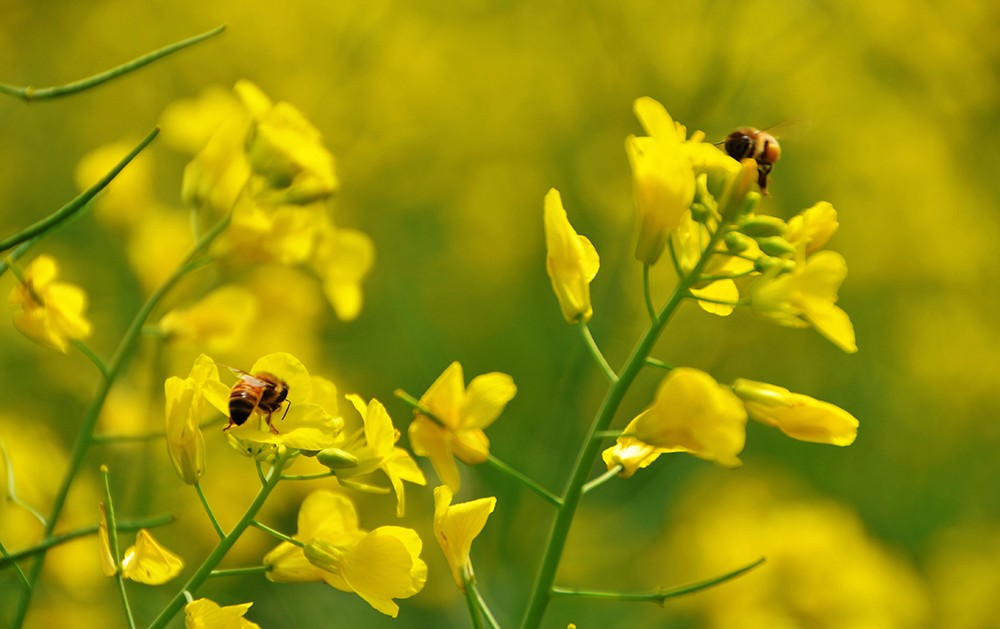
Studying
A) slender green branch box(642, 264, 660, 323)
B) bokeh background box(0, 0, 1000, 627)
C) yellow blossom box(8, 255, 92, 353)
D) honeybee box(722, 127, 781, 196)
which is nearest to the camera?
slender green branch box(642, 264, 660, 323)

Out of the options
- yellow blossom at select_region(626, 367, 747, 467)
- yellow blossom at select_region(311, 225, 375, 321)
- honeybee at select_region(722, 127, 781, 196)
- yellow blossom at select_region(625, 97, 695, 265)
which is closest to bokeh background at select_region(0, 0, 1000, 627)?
honeybee at select_region(722, 127, 781, 196)

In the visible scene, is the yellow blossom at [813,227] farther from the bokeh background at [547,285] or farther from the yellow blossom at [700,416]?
the bokeh background at [547,285]

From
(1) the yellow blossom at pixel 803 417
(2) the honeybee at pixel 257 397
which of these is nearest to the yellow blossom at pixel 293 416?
(2) the honeybee at pixel 257 397

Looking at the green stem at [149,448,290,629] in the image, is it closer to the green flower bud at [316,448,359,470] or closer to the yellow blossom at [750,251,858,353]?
the green flower bud at [316,448,359,470]

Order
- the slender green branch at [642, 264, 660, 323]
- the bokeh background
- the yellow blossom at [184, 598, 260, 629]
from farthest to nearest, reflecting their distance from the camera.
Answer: the bokeh background, the slender green branch at [642, 264, 660, 323], the yellow blossom at [184, 598, 260, 629]

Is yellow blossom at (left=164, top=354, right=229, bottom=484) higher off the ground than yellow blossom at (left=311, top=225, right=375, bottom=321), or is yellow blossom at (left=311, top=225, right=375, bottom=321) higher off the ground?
yellow blossom at (left=164, top=354, right=229, bottom=484)

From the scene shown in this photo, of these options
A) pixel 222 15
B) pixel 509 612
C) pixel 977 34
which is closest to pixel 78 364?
pixel 509 612
